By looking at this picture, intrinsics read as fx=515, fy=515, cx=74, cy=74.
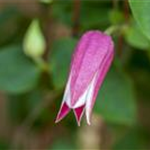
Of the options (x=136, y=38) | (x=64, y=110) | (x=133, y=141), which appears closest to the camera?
(x=64, y=110)

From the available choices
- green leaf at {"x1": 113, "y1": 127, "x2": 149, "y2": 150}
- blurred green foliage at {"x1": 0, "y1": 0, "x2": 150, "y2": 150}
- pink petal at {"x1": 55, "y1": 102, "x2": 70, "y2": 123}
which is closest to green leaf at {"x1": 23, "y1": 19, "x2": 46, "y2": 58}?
blurred green foliage at {"x1": 0, "y1": 0, "x2": 150, "y2": 150}

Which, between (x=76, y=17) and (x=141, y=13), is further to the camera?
(x=76, y=17)

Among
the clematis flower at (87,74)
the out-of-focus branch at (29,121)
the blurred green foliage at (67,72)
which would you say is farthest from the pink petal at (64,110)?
the out-of-focus branch at (29,121)

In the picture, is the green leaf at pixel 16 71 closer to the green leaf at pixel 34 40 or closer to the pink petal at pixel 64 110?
the green leaf at pixel 34 40

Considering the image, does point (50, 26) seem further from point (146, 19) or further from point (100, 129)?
point (146, 19)

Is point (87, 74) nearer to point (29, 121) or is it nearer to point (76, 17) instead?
point (76, 17)

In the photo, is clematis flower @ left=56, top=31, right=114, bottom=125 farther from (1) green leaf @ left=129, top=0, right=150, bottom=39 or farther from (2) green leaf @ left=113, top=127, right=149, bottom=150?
(2) green leaf @ left=113, top=127, right=149, bottom=150

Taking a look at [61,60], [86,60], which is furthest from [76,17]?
[86,60]
